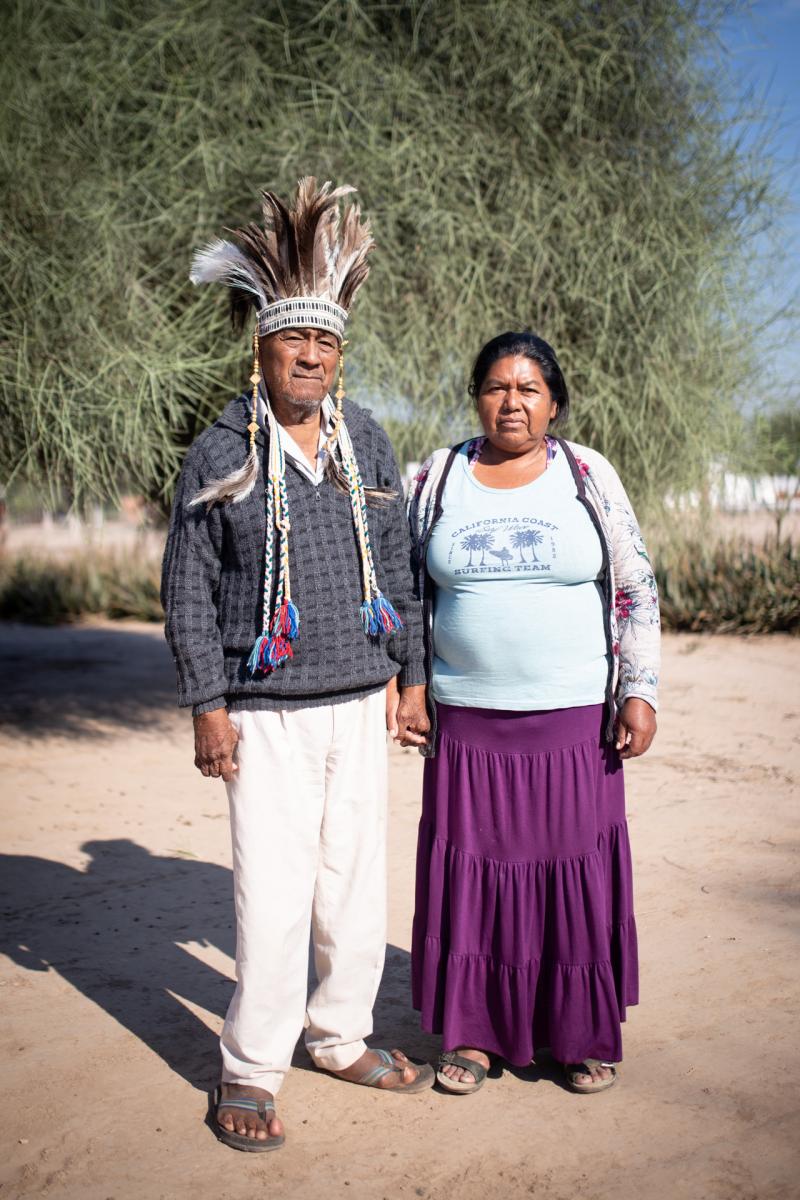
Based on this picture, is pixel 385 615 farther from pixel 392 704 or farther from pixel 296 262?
pixel 296 262

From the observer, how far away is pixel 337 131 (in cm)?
627

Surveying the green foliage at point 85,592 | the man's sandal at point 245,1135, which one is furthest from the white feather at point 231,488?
the green foliage at point 85,592

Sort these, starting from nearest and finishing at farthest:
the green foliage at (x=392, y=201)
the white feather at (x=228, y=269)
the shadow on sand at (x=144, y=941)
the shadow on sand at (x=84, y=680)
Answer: the white feather at (x=228, y=269), the shadow on sand at (x=144, y=941), the green foliage at (x=392, y=201), the shadow on sand at (x=84, y=680)

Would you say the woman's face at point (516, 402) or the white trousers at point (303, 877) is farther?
the woman's face at point (516, 402)

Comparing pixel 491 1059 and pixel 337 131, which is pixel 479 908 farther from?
pixel 337 131

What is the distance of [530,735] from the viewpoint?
301cm

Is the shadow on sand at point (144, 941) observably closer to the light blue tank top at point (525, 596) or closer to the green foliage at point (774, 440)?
the light blue tank top at point (525, 596)

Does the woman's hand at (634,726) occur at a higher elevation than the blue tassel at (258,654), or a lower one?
lower

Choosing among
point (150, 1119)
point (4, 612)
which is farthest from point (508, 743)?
point (4, 612)

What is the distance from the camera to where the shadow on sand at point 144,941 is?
339cm

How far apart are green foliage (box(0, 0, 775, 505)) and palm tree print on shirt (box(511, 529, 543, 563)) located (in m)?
3.18

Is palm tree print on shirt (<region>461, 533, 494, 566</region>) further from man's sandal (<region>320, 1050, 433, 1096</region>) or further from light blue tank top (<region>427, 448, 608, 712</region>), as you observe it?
man's sandal (<region>320, 1050, 433, 1096</region>)

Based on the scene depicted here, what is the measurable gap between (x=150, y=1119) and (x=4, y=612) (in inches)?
517

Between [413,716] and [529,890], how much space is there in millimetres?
557
